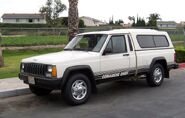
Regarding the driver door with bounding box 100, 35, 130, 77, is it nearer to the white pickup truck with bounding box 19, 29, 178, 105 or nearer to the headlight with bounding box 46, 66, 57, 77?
the white pickup truck with bounding box 19, 29, 178, 105

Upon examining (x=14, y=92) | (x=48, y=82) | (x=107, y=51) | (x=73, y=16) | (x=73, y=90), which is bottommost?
(x=14, y=92)

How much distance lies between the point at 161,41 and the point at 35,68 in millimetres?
4476

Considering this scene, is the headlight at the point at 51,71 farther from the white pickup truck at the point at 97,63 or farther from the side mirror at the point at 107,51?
the side mirror at the point at 107,51

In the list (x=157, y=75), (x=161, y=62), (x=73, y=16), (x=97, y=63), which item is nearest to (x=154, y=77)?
(x=157, y=75)

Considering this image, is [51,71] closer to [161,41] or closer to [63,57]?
[63,57]

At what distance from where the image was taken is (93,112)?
7.45m

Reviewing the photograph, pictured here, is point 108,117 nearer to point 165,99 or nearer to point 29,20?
point 165,99

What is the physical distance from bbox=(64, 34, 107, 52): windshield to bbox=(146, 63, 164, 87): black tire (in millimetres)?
2114

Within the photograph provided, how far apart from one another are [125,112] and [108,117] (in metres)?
0.54

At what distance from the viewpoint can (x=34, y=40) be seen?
2652 cm

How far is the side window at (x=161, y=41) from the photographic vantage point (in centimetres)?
1070

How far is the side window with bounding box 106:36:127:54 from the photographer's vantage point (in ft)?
29.6

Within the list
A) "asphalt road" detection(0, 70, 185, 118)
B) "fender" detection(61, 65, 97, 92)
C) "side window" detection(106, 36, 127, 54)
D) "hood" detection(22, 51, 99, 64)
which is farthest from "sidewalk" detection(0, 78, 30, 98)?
"side window" detection(106, 36, 127, 54)

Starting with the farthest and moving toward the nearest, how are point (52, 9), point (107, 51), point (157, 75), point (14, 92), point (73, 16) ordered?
point (52, 9) < point (73, 16) < point (157, 75) < point (14, 92) < point (107, 51)
